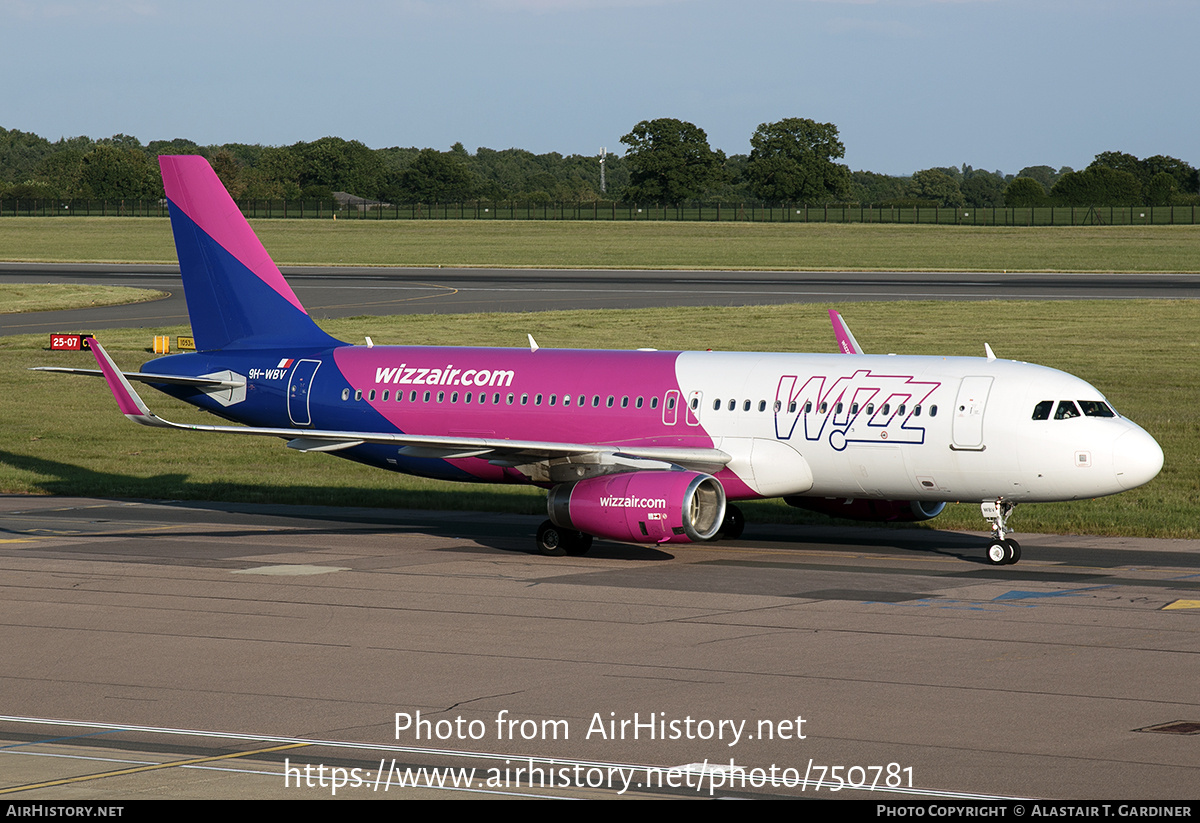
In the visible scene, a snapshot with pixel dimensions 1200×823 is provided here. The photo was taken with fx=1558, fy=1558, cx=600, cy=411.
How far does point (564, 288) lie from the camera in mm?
101750

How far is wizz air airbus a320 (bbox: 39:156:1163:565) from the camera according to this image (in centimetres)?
2878

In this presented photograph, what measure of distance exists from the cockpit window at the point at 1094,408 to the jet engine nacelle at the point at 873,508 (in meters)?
3.99

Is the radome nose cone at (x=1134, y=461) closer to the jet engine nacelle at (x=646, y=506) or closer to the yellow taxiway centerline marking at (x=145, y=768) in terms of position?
A: the jet engine nacelle at (x=646, y=506)

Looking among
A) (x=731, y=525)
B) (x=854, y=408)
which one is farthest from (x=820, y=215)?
(x=854, y=408)

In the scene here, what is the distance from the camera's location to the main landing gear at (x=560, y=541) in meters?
30.9

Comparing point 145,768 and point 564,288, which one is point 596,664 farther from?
point 564,288

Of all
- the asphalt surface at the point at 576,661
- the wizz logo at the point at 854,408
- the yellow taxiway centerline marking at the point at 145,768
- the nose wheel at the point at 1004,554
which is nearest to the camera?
the yellow taxiway centerline marking at the point at 145,768

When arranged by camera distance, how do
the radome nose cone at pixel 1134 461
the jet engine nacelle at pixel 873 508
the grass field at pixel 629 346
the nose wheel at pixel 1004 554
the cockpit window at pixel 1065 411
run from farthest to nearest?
the grass field at pixel 629 346 → the jet engine nacelle at pixel 873 508 → the nose wheel at pixel 1004 554 → the cockpit window at pixel 1065 411 → the radome nose cone at pixel 1134 461

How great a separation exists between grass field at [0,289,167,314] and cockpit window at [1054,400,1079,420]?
73325 mm

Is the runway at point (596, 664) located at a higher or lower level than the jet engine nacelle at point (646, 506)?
lower

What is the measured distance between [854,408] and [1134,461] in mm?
5185

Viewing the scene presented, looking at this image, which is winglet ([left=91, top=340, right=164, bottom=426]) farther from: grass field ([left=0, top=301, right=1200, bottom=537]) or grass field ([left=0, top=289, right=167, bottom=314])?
grass field ([left=0, top=289, right=167, bottom=314])

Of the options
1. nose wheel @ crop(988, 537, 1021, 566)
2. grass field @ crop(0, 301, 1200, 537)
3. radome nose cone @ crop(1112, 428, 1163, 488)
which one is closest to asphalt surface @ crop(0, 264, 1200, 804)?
nose wheel @ crop(988, 537, 1021, 566)

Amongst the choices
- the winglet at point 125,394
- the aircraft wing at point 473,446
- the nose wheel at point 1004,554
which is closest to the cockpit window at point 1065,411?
the nose wheel at point 1004,554
